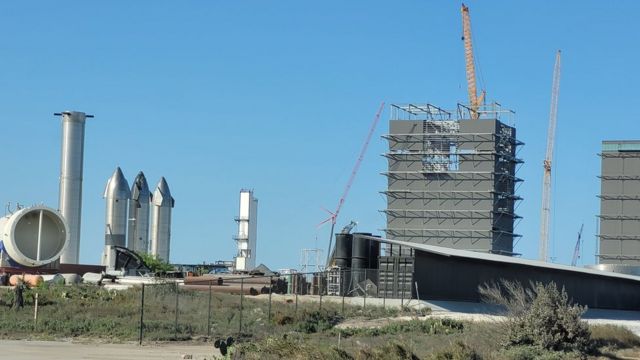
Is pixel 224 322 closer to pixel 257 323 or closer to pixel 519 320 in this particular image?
pixel 257 323

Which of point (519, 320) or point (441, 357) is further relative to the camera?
point (519, 320)

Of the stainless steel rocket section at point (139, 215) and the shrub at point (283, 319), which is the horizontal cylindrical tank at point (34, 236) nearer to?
the stainless steel rocket section at point (139, 215)

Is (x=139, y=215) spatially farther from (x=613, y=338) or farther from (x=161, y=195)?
(x=613, y=338)

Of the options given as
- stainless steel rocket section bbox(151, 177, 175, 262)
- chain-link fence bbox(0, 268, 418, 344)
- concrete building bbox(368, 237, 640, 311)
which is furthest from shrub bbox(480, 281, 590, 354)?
stainless steel rocket section bbox(151, 177, 175, 262)

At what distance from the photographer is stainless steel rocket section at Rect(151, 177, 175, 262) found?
11762cm

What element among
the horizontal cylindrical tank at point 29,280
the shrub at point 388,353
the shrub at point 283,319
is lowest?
the horizontal cylindrical tank at point 29,280

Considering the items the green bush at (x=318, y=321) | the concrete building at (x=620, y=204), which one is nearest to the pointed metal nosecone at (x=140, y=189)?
the green bush at (x=318, y=321)

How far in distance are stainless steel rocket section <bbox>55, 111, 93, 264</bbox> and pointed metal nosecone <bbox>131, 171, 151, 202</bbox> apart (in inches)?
446

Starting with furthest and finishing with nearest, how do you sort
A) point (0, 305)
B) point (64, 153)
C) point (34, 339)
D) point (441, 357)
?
point (64, 153)
point (0, 305)
point (34, 339)
point (441, 357)

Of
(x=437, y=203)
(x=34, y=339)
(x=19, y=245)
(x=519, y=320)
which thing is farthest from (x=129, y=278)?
(x=437, y=203)

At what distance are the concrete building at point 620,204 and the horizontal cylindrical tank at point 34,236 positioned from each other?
11399cm

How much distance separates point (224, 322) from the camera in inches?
1756

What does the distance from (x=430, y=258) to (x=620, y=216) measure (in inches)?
4820

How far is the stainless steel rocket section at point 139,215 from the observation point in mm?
109875
